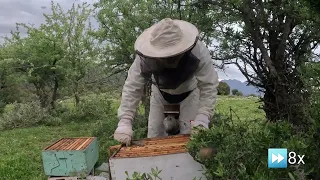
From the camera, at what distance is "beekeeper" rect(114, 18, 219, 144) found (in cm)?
237

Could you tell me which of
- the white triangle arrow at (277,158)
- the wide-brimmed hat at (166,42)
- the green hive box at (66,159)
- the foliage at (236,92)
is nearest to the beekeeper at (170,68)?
the wide-brimmed hat at (166,42)

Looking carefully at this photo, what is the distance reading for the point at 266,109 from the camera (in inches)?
160

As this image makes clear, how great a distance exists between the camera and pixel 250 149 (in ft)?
4.73

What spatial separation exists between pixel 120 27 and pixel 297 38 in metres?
2.85

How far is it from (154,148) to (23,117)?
7.85 meters

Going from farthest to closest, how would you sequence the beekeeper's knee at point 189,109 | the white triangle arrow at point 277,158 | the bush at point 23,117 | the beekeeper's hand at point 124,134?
1. the bush at point 23,117
2. the beekeeper's knee at point 189,109
3. the beekeeper's hand at point 124,134
4. the white triangle arrow at point 277,158

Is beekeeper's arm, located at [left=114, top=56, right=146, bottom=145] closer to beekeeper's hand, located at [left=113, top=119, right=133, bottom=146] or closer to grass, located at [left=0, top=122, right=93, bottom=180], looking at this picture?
beekeeper's hand, located at [left=113, top=119, right=133, bottom=146]

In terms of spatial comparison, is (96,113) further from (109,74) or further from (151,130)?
(151,130)

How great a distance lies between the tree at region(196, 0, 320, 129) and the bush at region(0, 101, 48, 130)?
20.4 feet

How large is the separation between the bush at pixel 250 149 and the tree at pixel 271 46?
2.02 meters

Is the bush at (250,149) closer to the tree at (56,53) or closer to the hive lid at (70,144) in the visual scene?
the hive lid at (70,144)

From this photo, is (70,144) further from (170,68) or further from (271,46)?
(271,46)

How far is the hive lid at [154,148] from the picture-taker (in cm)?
187

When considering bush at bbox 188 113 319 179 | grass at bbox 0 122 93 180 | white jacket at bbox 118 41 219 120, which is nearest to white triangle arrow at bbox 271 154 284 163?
bush at bbox 188 113 319 179
